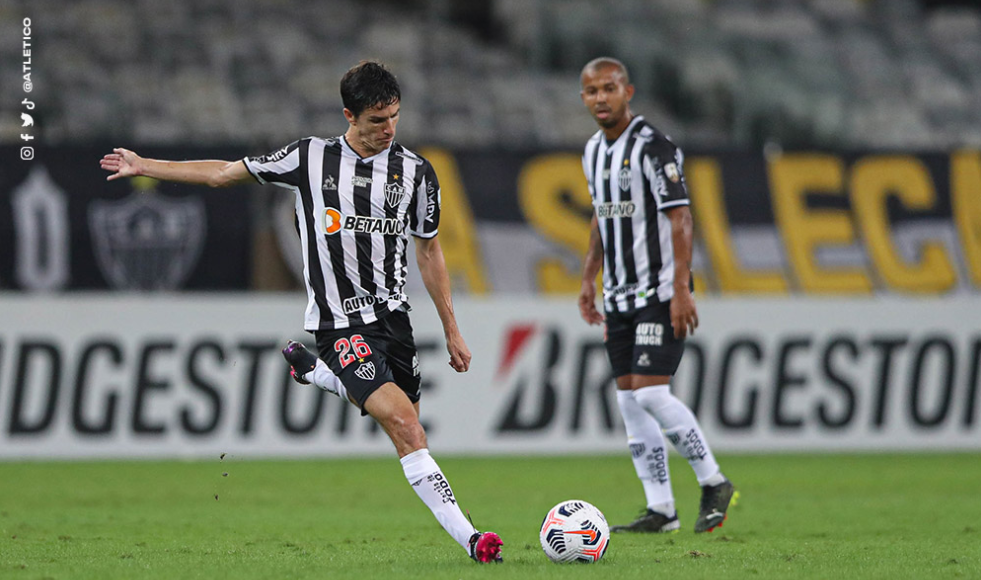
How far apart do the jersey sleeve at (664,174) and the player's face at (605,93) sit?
263mm

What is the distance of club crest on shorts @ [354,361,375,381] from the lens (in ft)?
18.7

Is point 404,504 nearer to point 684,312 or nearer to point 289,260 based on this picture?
point 684,312

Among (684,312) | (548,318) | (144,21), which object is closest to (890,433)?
(548,318)

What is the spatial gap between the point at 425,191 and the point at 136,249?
25.4 feet

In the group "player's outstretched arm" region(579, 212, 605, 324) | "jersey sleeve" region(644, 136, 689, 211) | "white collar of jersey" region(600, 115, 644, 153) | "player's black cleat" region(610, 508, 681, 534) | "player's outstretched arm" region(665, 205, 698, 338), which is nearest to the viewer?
"player's outstretched arm" region(665, 205, 698, 338)

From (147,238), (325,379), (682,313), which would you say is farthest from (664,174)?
(147,238)

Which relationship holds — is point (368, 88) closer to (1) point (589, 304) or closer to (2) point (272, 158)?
(2) point (272, 158)

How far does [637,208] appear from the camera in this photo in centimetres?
729

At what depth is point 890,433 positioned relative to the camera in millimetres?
13031

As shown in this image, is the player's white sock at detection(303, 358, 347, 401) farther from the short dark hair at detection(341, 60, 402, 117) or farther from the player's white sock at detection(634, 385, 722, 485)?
the player's white sock at detection(634, 385, 722, 485)

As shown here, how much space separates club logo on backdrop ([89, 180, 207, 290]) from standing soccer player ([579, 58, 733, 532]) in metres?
6.66

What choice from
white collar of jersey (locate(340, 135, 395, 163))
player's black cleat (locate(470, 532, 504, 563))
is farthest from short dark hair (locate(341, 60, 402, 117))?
player's black cleat (locate(470, 532, 504, 563))

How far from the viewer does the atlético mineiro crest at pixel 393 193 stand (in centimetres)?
589

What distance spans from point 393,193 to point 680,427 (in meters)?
2.22
